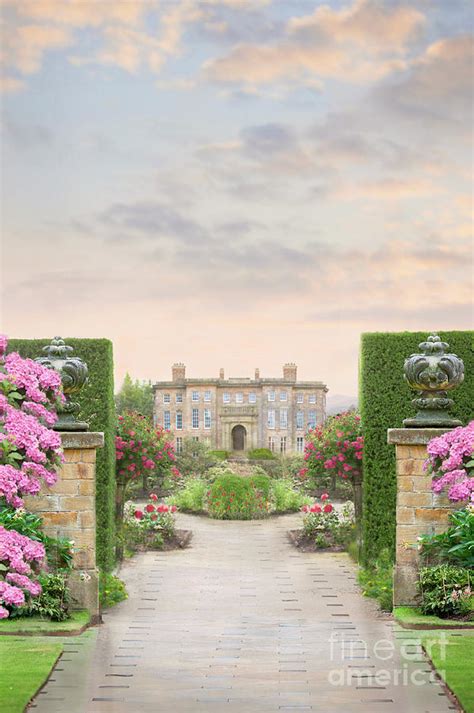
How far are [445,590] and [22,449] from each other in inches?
199

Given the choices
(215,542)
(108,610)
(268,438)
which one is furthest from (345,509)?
(268,438)

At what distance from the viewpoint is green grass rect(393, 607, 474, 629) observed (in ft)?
34.8

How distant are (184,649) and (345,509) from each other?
10940 mm

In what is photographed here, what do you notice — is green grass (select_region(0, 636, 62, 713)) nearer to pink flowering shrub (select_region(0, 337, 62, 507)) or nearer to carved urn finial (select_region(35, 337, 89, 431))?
pink flowering shrub (select_region(0, 337, 62, 507))

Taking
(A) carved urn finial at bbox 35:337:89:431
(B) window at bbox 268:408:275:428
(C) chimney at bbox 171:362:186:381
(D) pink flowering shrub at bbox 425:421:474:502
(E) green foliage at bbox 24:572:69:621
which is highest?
(C) chimney at bbox 171:362:186:381

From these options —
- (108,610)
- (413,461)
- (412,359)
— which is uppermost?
(412,359)

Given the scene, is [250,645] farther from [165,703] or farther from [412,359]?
[412,359]

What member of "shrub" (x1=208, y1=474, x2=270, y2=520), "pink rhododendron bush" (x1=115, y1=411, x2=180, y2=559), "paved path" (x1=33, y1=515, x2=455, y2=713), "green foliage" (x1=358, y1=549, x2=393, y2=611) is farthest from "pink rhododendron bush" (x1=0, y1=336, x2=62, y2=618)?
"shrub" (x1=208, y1=474, x2=270, y2=520)

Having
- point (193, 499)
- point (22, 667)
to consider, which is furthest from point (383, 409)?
point (193, 499)

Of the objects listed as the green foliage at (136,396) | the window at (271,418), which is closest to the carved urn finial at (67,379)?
the green foliage at (136,396)

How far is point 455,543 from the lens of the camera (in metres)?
11.3

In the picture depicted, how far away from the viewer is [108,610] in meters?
12.3

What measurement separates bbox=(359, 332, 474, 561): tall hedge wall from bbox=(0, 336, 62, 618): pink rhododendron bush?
252 inches

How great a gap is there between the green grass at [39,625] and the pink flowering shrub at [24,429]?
5.60 feet
